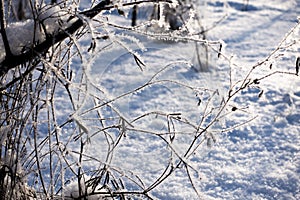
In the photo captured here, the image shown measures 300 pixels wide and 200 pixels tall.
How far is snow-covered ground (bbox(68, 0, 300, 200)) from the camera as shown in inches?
85.4

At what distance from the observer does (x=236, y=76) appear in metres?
3.71

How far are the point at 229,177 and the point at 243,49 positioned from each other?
88.0 inches

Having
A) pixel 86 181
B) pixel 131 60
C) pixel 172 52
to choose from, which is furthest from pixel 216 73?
pixel 86 181

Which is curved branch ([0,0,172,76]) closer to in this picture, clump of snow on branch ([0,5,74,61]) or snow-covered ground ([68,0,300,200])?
clump of snow on branch ([0,5,74,61])

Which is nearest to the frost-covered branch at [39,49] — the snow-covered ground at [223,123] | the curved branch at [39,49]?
the curved branch at [39,49]

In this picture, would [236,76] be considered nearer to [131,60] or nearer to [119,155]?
[131,60]

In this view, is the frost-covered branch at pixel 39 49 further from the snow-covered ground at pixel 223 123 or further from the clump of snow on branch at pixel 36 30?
the snow-covered ground at pixel 223 123

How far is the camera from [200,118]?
2.94m

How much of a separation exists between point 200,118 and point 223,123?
132 centimetres

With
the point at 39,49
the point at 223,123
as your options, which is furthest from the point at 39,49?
the point at 223,123

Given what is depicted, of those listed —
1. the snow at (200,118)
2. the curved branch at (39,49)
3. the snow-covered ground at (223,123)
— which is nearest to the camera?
the curved branch at (39,49)

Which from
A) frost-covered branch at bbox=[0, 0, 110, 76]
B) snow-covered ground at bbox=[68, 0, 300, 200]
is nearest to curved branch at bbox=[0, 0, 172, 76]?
frost-covered branch at bbox=[0, 0, 110, 76]

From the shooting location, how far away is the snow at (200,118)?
61.4 inches

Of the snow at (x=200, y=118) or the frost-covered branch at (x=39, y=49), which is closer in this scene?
the frost-covered branch at (x=39, y=49)
